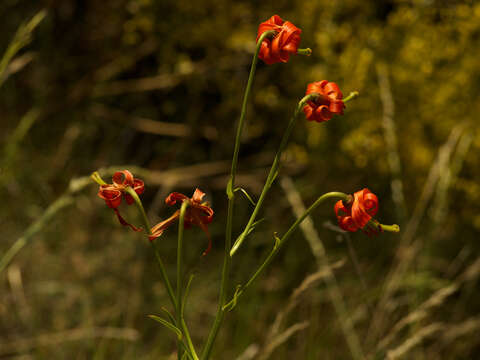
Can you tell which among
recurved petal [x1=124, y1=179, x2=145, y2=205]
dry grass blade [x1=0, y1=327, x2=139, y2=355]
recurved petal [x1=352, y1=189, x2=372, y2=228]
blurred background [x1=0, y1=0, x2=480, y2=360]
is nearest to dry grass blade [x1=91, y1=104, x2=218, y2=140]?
blurred background [x1=0, y1=0, x2=480, y2=360]

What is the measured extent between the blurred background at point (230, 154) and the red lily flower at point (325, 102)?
112 centimetres

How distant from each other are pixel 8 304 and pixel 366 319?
148 centimetres

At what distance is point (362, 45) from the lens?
278 cm

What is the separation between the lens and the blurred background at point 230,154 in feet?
7.15

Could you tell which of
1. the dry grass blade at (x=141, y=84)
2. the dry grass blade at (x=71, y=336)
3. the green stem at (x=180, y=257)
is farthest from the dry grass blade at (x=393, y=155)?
the dry grass blade at (x=141, y=84)

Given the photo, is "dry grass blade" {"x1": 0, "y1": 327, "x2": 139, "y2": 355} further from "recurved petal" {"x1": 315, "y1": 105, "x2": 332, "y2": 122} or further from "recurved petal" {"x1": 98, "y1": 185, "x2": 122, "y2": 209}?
"recurved petal" {"x1": 315, "y1": 105, "x2": 332, "y2": 122}

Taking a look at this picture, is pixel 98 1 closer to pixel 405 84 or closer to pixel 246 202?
pixel 246 202

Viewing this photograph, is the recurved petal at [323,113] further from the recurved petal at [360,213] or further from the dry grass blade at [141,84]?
the dry grass blade at [141,84]

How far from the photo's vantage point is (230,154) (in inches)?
131

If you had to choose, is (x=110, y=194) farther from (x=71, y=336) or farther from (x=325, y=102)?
(x=71, y=336)

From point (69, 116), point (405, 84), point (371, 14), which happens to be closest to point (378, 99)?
point (405, 84)

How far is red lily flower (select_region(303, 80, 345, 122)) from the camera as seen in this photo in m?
0.68

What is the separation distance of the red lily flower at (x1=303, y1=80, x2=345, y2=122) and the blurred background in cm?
112

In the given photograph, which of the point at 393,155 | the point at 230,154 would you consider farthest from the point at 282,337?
the point at 230,154
